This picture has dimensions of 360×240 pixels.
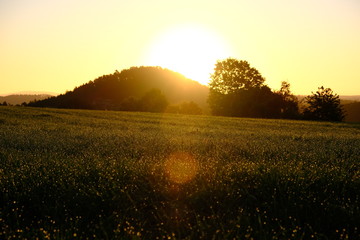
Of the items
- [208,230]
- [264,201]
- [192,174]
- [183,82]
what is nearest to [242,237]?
[208,230]

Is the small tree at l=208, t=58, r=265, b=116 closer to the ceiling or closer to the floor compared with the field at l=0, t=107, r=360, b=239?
closer to the ceiling

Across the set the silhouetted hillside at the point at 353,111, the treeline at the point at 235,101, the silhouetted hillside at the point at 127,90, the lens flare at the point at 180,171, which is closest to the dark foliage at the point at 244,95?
the treeline at the point at 235,101

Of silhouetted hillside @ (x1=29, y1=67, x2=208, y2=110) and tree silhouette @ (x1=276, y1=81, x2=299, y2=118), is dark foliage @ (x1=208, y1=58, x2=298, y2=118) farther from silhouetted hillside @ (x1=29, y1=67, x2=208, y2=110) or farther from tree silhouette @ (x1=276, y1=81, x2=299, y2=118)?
silhouetted hillside @ (x1=29, y1=67, x2=208, y2=110)

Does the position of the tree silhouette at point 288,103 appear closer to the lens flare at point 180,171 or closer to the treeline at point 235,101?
the treeline at point 235,101

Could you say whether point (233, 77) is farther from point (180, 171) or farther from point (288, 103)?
point (180, 171)

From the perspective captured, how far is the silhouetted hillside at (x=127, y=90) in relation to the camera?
167ft

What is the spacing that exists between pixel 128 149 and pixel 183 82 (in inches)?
3631

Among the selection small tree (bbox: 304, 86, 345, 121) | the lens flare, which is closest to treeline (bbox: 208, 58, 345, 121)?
small tree (bbox: 304, 86, 345, 121)

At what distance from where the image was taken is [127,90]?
73.9 metres

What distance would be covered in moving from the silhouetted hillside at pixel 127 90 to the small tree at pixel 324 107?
24.2 meters

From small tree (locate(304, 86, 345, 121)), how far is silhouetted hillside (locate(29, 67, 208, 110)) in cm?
2419

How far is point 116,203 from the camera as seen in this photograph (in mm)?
4539

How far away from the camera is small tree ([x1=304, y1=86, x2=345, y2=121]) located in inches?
1577

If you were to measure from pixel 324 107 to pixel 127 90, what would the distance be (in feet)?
148
